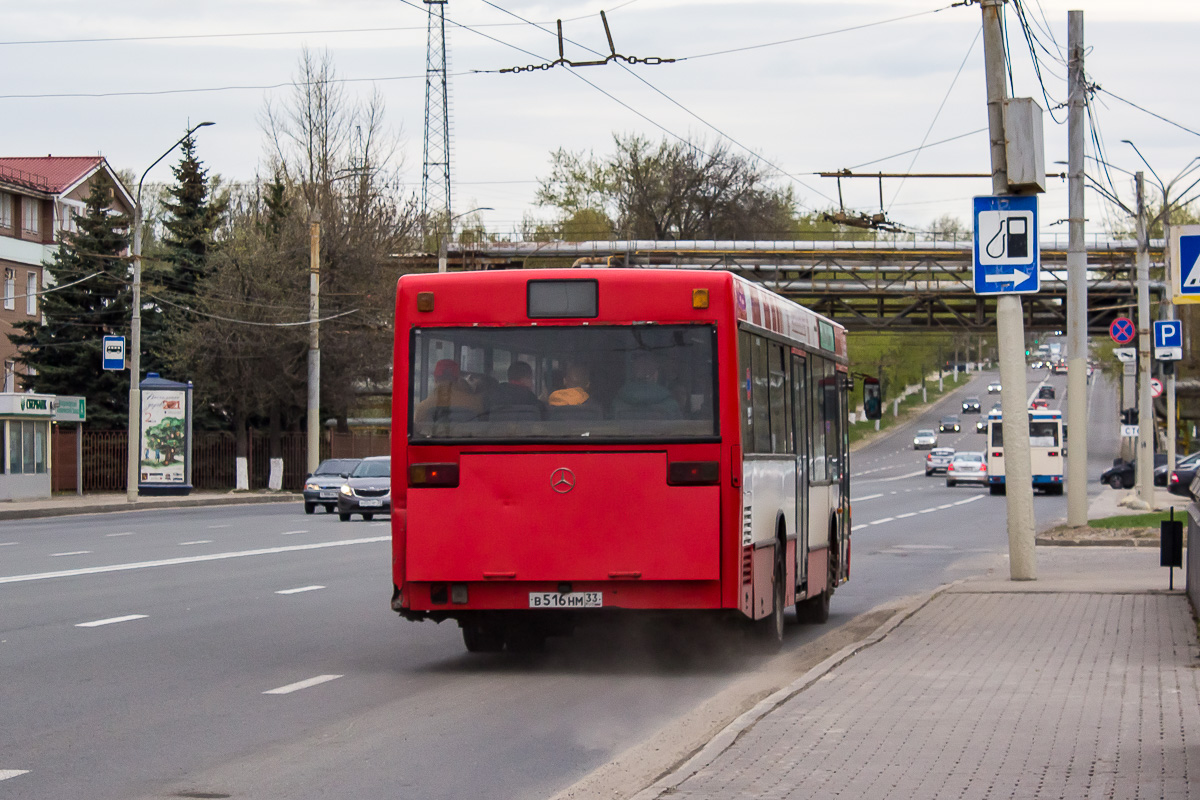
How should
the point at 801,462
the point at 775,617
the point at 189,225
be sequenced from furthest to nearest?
the point at 189,225, the point at 801,462, the point at 775,617

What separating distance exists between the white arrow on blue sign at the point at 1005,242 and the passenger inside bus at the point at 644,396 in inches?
276

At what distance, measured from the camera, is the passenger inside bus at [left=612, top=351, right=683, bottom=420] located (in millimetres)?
10656

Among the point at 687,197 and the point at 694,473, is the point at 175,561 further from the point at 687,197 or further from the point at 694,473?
the point at 687,197

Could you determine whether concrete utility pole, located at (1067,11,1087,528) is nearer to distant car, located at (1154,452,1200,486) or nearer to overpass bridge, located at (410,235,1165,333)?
distant car, located at (1154,452,1200,486)

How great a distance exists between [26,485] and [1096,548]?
27960mm

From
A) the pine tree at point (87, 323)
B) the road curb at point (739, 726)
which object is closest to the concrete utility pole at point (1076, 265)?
the road curb at point (739, 726)

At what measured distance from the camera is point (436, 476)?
10656mm

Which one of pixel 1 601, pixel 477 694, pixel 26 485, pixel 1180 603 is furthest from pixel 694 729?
pixel 26 485

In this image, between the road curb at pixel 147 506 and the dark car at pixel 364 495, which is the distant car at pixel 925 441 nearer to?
the road curb at pixel 147 506

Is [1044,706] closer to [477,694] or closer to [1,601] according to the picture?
[477,694]

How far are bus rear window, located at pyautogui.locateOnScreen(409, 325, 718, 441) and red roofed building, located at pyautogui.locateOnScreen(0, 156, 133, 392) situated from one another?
57104mm

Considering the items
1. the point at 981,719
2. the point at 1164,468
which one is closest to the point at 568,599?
the point at 981,719

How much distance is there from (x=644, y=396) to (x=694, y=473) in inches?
24.8

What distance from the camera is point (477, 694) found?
9.89 metres
